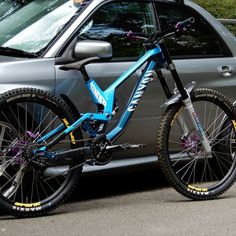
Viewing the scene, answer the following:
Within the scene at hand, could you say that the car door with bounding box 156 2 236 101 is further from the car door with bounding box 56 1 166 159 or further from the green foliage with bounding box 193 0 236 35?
the green foliage with bounding box 193 0 236 35

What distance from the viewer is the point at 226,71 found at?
18.1 feet

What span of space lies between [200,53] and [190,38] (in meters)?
0.17

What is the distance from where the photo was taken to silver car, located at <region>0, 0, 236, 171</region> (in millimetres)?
4648

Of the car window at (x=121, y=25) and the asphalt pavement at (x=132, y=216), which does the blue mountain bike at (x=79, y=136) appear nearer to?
the asphalt pavement at (x=132, y=216)

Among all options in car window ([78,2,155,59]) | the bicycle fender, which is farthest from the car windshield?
the bicycle fender

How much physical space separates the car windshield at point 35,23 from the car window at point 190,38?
2.81ft

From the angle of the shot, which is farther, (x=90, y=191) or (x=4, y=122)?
(x=90, y=191)

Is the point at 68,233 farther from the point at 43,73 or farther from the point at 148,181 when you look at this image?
the point at 148,181

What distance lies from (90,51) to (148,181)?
179cm

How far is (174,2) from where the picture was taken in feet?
17.9

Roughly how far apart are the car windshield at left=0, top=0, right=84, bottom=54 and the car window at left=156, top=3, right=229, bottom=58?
2.81 ft

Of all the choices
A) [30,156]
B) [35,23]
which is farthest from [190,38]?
[30,156]

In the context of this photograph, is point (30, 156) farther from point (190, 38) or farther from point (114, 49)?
point (190, 38)

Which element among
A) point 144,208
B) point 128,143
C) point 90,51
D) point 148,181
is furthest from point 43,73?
point 148,181
